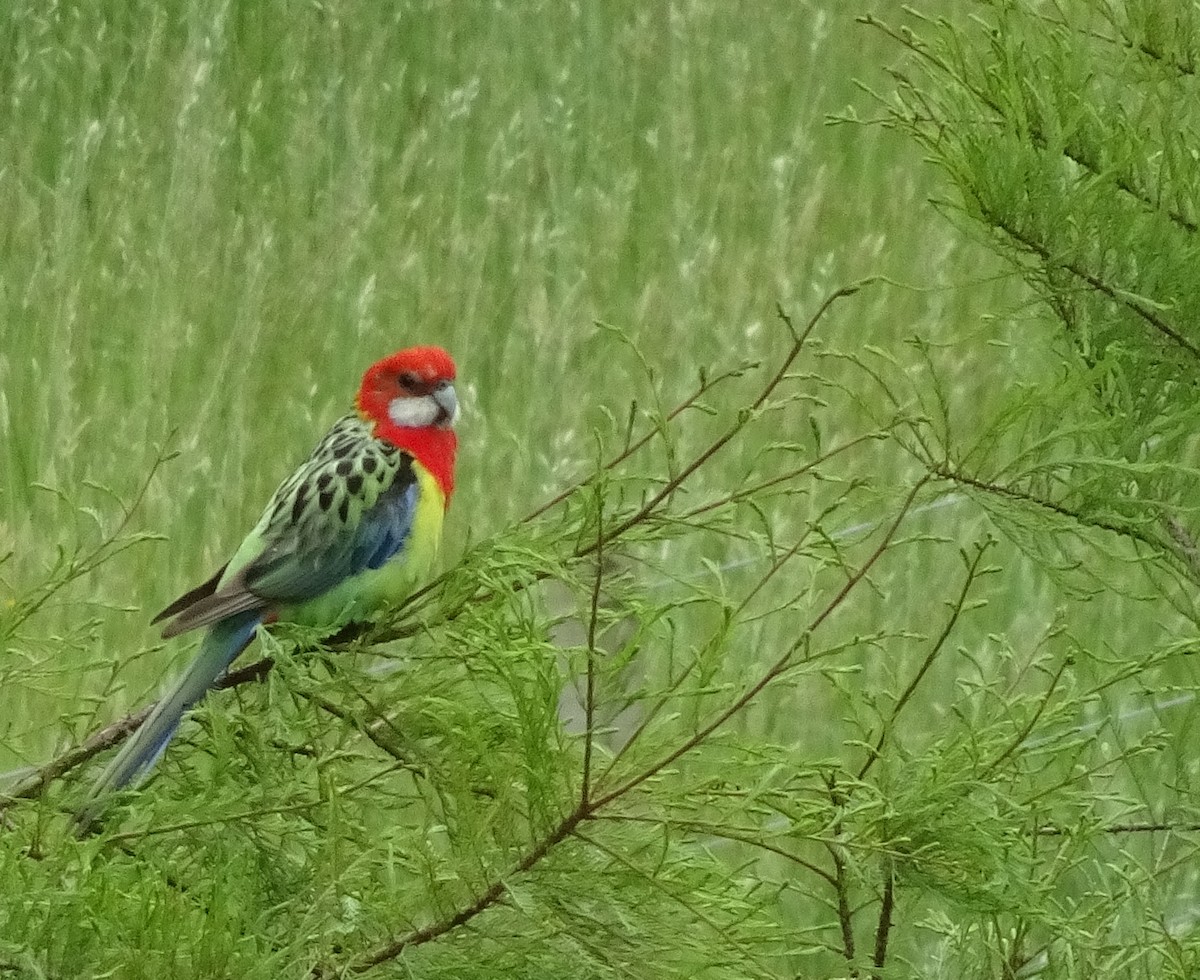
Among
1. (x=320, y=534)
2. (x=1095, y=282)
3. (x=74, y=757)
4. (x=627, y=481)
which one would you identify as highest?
(x=1095, y=282)

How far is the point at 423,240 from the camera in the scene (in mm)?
3395

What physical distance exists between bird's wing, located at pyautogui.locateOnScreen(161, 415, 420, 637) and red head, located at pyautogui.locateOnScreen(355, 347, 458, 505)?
0.05 m

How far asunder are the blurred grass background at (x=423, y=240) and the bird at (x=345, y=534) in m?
0.88

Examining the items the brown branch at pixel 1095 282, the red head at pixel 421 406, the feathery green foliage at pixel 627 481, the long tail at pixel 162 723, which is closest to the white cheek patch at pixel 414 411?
the red head at pixel 421 406

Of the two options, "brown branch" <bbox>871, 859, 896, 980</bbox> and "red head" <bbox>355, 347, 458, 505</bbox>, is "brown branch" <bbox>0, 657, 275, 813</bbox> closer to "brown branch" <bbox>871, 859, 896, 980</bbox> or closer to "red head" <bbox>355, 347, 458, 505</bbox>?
"red head" <bbox>355, 347, 458, 505</bbox>

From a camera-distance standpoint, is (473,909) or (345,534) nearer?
(473,909)

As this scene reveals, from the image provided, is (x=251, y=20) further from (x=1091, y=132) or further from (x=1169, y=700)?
(x=1091, y=132)

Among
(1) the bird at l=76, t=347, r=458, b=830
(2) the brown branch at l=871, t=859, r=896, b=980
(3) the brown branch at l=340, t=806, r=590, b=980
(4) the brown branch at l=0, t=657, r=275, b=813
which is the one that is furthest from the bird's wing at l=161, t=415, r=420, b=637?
(2) the brown branch at l=871, t=859, r=896, b=980

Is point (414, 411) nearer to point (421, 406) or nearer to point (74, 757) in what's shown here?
point (421, 406)

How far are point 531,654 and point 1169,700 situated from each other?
1.79 m

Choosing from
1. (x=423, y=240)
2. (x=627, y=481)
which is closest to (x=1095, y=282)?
(x=627, y=481)

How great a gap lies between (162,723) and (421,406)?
53 cm

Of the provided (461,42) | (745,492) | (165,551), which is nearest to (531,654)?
(745,492)

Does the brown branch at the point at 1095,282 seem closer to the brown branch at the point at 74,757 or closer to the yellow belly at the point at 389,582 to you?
the yellow belly at the point at 389,582
